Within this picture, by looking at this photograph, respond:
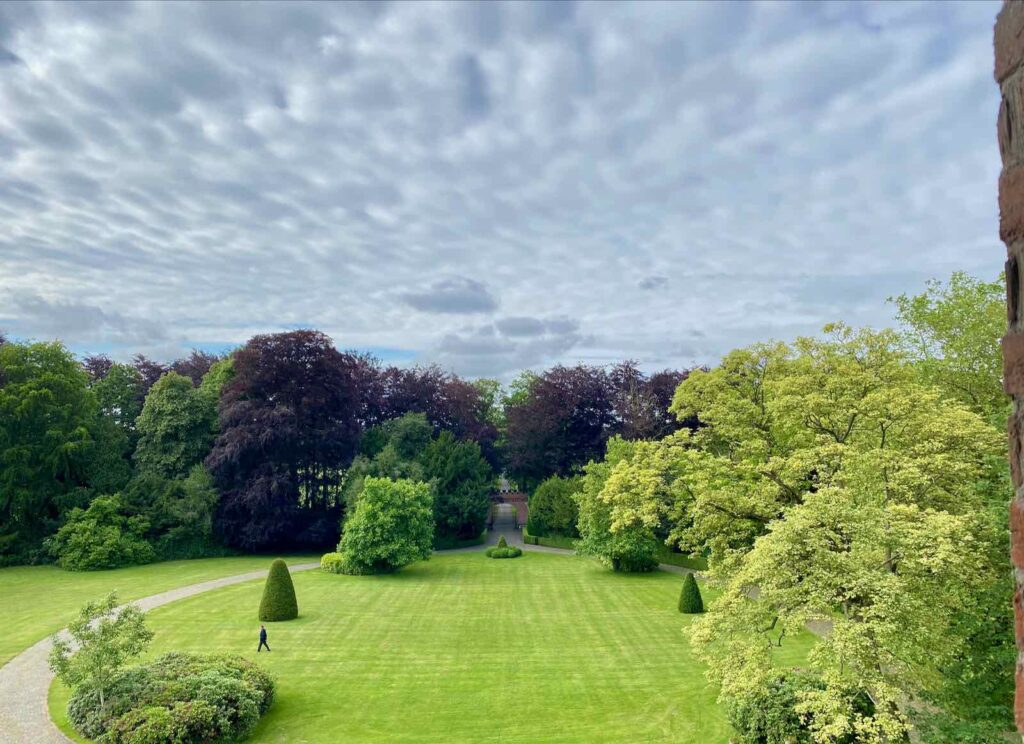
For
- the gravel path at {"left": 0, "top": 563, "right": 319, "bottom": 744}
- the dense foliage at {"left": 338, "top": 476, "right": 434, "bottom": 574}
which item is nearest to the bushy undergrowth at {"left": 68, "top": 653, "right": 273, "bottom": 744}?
the gravel path at {"left": 0, "top": 563, "right": 319, "bottom": 744}

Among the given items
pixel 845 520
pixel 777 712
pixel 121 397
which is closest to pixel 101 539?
pixel 121 397

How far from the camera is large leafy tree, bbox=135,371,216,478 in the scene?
138 feet

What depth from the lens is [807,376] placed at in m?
18.1

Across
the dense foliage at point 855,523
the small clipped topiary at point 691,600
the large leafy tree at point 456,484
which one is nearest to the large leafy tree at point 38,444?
the large leafy tree at point 456,484

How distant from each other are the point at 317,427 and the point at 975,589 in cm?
3780

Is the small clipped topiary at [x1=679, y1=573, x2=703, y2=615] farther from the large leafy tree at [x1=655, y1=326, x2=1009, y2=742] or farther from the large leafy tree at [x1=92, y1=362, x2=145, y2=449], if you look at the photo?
the large leafy tree at [x1=92, y1=362, x2=145, y2=449]

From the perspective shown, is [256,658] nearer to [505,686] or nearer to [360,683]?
[360,683]

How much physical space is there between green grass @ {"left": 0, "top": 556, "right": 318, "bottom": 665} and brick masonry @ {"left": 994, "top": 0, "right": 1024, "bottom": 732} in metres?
26.4

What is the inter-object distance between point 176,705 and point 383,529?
764 inches

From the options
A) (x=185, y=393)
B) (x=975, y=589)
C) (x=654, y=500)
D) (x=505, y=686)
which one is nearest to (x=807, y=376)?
(x=654, y=500)

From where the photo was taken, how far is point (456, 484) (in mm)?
46594

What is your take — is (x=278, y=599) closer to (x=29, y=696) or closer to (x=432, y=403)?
(x=29, y=696)

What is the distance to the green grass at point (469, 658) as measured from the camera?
1619cm

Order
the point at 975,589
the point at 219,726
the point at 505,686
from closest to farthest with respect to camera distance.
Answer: the point at 975,589, the point at 219,726, the point at 505,686
